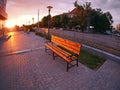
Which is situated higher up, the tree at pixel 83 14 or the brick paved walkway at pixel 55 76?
the tree at pixel 83 14

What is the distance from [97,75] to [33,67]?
2806 millimetres

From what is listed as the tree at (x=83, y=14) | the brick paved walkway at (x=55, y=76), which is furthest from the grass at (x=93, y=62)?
the tree at (x=83, y=14)

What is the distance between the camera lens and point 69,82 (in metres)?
4.99

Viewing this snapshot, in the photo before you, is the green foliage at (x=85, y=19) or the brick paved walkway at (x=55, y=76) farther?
the green foliage at (x=85, y=19)

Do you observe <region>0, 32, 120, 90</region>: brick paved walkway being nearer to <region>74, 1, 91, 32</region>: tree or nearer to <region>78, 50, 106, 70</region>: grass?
<region>78, 50, 106, 70</region>: grass

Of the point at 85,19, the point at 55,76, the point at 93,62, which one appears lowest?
the point at 55,76

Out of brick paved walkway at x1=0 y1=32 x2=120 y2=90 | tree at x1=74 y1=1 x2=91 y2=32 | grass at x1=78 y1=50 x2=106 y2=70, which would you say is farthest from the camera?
tree at x1=74 y1=1 x2=91 y2=32

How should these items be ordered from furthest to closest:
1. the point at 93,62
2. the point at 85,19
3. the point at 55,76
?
the point at 85,19 < the point at 93,62 < the point at 55,76

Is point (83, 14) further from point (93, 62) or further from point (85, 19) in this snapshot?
point (93, 62)

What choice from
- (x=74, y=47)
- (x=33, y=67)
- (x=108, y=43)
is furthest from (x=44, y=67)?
(x=108, y=43)

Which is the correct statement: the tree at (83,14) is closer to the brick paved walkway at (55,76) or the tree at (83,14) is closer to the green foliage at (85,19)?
the green foliage at (85,19)

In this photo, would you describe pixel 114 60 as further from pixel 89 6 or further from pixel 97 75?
pixel 89 6

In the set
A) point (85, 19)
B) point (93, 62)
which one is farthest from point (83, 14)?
point (93, 62)

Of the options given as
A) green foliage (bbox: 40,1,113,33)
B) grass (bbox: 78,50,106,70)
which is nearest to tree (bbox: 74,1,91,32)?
green foliage (bbox: 40,1,113,33)
